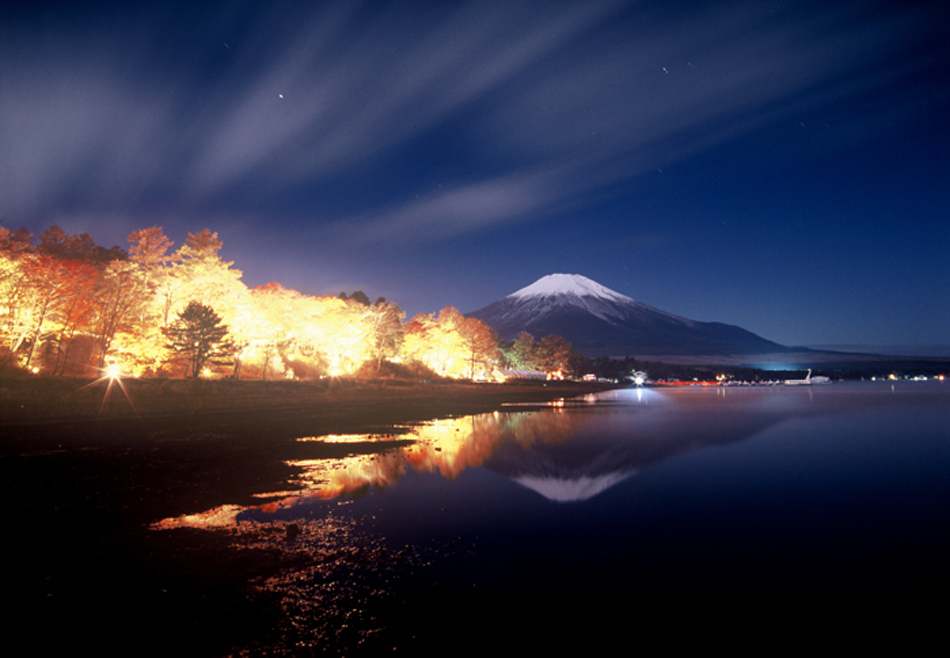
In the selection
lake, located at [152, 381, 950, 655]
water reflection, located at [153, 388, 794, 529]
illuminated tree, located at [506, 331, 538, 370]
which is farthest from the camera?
illuminated tree, located at [506, 331, 538, 370]

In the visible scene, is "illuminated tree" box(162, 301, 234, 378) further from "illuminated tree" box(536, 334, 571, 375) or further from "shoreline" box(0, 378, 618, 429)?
"illuminated tree" box(536, 334, 571, 375)

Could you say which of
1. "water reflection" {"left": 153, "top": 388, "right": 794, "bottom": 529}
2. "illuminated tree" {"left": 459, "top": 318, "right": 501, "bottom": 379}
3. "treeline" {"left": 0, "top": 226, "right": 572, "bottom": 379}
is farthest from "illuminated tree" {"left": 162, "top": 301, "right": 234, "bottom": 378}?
"illuminated tree" {"left": 459, "top": 318, "right": 501, "bottom": 379}

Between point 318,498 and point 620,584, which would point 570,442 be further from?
point 620,584

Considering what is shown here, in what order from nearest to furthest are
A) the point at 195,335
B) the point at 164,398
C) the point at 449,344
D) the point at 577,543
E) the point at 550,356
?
the point at 577,543 < the point at 164,398 < the point at 195,335 < the point at 449,344 < the point at 550,356

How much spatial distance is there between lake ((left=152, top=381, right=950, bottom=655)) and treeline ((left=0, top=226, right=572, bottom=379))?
3867 centimetres

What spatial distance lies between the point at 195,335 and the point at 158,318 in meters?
9.63

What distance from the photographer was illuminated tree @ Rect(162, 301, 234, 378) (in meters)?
43.7

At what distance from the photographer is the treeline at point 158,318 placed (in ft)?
131

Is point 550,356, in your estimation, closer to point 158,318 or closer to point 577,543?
point 158,318

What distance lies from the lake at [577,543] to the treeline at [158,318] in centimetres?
3867

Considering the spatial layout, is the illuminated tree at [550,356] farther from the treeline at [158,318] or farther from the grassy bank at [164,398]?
the grassy bank at [164,398]

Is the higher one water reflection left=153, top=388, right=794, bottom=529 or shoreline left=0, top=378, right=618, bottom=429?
shoreline left=0, top=378, right=618, bottom=429

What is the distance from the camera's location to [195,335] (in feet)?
145

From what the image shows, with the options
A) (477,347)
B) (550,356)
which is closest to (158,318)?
(477,347)
